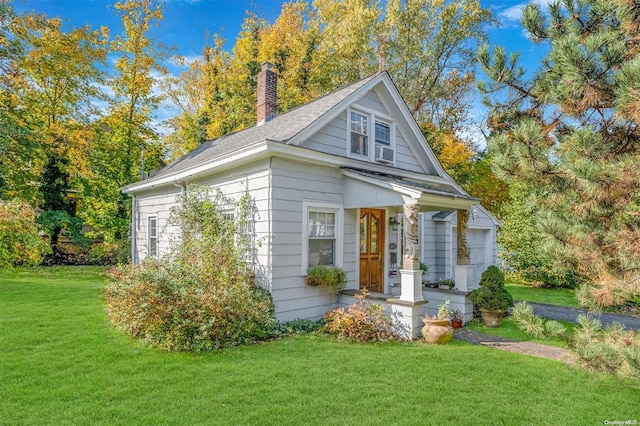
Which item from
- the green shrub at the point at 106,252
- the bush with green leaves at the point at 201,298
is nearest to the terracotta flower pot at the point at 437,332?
the bush with green leaves at the point at 201,298

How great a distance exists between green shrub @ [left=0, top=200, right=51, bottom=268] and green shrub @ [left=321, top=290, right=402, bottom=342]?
464 centimetres

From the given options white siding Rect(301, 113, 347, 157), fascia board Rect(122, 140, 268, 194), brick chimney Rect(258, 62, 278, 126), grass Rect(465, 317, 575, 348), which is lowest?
grass Rect(465, 317, 575, 348)

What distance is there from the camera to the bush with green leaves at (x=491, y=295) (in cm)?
793

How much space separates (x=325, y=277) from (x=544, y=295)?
894 cm

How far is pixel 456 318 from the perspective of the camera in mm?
8016

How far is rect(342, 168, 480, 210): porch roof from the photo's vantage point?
7.21 meters

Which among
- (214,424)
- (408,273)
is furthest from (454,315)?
(214,424)

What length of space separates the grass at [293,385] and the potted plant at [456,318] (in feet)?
4.91

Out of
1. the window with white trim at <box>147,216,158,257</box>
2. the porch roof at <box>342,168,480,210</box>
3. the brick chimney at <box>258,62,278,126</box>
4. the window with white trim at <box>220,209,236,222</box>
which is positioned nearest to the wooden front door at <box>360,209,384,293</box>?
the porch roof at <box>342,168,480,210</box>

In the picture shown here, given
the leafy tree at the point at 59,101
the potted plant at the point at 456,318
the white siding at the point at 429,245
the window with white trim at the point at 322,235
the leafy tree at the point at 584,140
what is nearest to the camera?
the leafy tree at the point at 584,140

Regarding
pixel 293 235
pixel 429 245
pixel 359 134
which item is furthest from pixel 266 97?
pixel 429 245

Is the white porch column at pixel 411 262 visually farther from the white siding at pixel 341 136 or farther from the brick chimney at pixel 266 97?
the brick chimney at pixel 266 97

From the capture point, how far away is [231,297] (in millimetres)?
6363

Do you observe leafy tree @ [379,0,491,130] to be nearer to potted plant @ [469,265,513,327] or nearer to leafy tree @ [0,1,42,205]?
potted plant @ [469,265,513,327]
